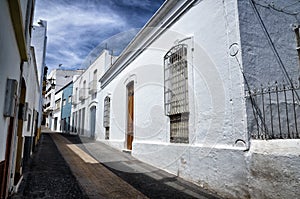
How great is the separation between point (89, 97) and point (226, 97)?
1407 cm

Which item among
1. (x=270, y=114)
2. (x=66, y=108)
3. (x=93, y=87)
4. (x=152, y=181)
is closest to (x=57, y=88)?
(x=66, y=108)

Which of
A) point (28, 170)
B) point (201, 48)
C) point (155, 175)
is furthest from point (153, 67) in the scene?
point (28, 170)

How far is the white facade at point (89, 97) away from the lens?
1481 cm

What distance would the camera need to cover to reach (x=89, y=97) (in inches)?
674

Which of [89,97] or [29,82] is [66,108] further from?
[29,82]

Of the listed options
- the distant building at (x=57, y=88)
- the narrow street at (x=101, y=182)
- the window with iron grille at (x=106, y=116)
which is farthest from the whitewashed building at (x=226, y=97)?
the distant building at (x=57, y=88)

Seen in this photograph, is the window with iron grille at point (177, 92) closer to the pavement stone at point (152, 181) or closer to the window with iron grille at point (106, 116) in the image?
the pavement stone at point (152, 181)

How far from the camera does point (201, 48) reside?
16.9ft

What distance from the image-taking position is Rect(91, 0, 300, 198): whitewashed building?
361cm

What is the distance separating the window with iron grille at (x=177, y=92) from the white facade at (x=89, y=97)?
8.78 m

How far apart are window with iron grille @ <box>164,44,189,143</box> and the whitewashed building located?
0.08 ft

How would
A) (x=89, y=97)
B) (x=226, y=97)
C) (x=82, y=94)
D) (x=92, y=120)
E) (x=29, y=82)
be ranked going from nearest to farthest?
1. (x=226, y=97)
2. (x=29, y=82)
3. (x=92, y=120)
4. (x=89, y=97)
5. (x=82, y=94)

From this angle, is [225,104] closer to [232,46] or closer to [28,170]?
[232,46]

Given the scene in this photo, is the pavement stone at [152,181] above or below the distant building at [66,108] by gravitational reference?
below
